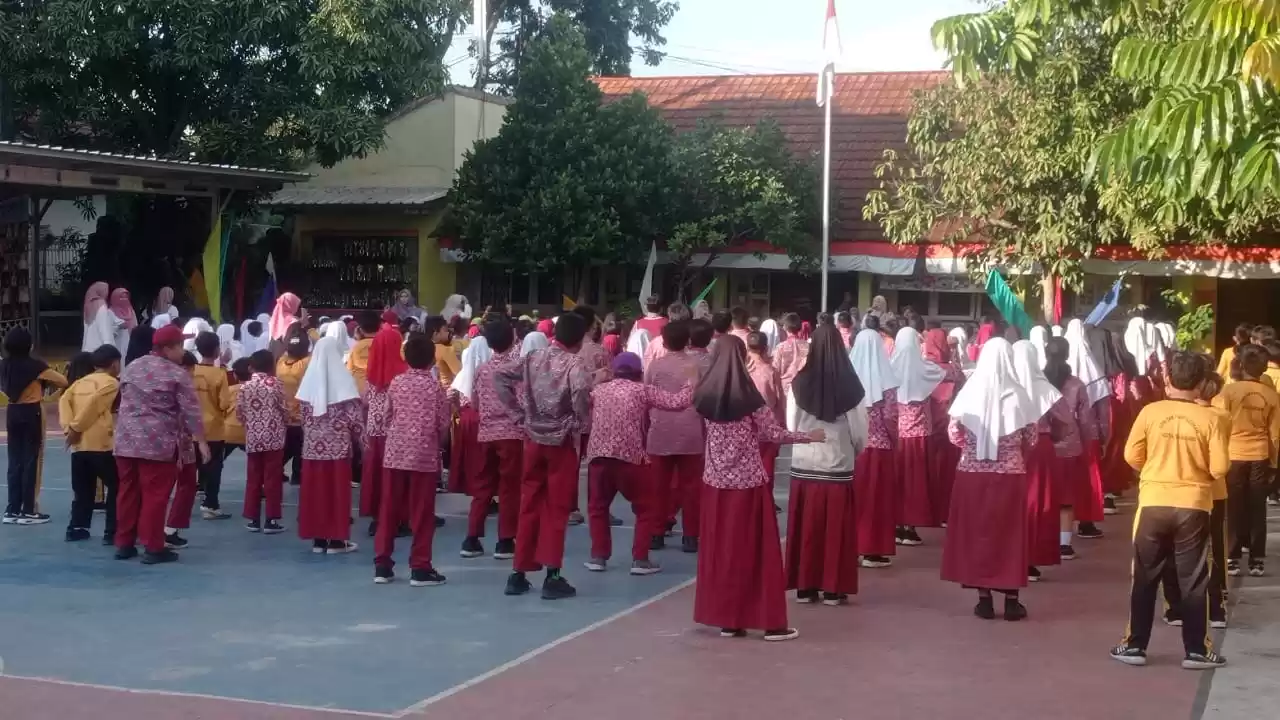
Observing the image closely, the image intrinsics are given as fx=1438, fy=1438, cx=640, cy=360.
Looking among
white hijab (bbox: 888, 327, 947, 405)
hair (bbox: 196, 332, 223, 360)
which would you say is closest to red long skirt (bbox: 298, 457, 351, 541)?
hair (bbox: 196, 332, 223, 360)

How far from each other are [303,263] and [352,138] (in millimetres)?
4167

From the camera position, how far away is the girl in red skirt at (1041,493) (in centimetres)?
902

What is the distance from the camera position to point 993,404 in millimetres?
8664

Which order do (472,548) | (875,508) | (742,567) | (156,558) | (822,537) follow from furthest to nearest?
1. (472,548)
2. (875,508)
3. (156,558)
4. (822,537)
5. (742,567)

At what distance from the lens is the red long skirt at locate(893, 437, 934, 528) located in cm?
1141

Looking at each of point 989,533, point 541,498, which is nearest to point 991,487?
point 989,533

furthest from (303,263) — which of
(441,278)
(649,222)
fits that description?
(649,222)

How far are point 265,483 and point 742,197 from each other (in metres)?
13.4

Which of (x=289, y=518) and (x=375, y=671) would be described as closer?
(x=375, y=671)

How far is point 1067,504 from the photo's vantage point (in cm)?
1077

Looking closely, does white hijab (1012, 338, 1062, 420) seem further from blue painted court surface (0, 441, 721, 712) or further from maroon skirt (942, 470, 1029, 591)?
blue painted court surface (0, 441, 721, 712)

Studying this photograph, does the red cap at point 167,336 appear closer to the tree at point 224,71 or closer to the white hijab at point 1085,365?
the white hijab at point 1085,365

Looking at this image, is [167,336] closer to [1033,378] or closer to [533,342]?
[533,342]

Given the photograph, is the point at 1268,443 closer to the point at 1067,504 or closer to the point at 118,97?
the point at 1067,504
